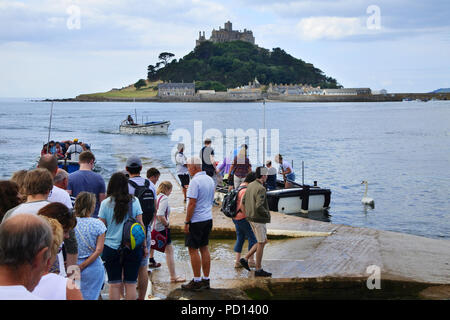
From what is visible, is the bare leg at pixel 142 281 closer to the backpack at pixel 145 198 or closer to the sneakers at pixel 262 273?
the backpack at pixel 145 198

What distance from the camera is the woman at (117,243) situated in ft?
17.4

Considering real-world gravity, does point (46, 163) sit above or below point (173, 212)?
above

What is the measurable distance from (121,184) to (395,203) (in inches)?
697

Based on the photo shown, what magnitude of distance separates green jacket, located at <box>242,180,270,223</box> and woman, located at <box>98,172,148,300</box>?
7.86 feet

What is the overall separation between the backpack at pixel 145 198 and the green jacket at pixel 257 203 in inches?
68.8

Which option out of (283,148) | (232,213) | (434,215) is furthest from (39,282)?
(283,148)

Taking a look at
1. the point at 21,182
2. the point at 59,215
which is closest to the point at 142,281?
the point at 21,182

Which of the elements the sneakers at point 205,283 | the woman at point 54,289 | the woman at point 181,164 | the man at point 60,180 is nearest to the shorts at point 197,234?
the sneakers at point 205,283

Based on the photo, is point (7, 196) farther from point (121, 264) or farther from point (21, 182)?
point (121, 264)

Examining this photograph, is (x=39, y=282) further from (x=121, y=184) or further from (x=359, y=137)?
(x=359, y=137)

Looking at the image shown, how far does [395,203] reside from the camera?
68.6 feet

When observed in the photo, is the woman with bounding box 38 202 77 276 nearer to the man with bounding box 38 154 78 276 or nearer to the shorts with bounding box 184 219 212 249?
the man with bounding box 38 154 78 276

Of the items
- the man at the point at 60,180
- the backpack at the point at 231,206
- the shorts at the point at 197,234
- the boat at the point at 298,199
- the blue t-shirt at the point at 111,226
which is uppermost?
A: the man at the point at 60,180
